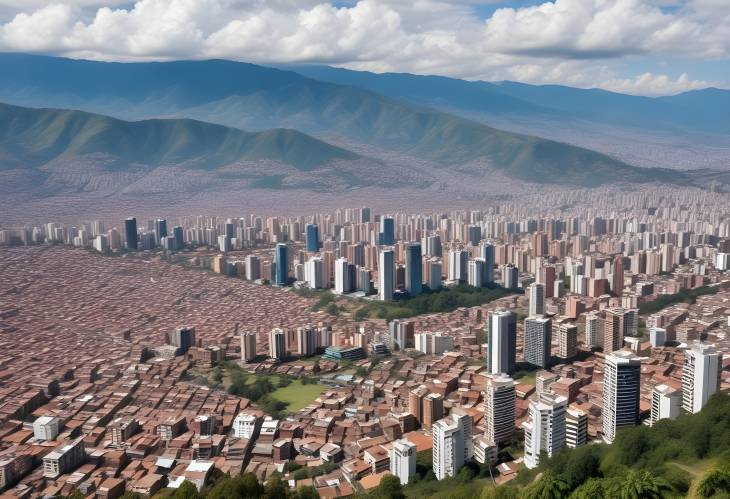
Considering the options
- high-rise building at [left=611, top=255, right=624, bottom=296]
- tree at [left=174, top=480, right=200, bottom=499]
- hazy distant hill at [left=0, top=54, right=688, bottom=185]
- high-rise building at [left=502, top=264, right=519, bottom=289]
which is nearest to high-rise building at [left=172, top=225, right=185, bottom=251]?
high-rise building at [left=502, top=264, right=519, bottom=289]

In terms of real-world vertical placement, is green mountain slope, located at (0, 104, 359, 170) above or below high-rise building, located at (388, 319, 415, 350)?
above

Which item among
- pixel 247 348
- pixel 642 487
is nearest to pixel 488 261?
pixel 247 348

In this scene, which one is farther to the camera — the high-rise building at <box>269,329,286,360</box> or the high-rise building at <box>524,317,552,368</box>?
the high-rise building at <box>269,329,286,360</box>

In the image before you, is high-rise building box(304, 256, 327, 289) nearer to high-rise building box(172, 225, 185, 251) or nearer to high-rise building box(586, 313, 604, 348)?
high-rise building box(172, 225, 185, 251)

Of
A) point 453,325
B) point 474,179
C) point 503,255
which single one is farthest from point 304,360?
point 474,179

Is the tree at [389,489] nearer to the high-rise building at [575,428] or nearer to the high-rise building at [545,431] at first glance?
the high-rise building at [545,431]
